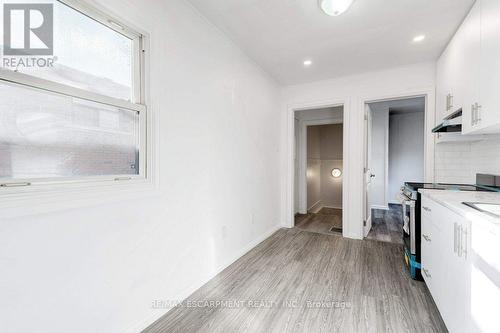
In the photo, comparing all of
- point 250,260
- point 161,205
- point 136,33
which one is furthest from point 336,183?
point 136,33

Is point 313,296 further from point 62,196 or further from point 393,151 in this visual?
point 393,151

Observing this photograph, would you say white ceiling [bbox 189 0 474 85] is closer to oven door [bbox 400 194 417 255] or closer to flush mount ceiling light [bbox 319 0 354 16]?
flush mount ceiling light [bbox 319 0 354 16]

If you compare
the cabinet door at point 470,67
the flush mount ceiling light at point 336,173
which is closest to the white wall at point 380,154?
the flush mount ceiling light at point 336,173

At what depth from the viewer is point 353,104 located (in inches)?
132

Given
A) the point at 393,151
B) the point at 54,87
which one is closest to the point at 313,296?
the point at 54,87

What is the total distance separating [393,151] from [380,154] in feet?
3.05

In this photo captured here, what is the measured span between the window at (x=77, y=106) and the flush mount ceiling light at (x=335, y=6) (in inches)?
58.9

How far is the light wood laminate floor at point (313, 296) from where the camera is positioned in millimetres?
1589

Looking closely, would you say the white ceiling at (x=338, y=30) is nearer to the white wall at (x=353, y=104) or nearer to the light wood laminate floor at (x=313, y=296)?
the white wall at (x=353, y=104)

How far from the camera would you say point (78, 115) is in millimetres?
1242

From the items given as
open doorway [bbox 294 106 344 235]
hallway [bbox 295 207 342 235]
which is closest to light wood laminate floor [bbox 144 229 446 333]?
hallway [bbox 295 207 342 235]

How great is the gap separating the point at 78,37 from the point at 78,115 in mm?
463

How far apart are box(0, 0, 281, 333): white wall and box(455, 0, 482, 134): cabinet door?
214cm

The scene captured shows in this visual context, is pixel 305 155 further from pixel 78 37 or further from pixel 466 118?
pixel 78 37
